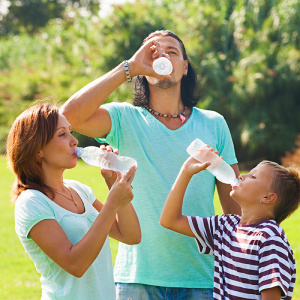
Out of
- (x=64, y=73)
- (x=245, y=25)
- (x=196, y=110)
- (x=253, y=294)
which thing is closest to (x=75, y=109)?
(x=196, y=110)

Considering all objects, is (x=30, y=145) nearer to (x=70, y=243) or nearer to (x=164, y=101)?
(x=70, y=243)

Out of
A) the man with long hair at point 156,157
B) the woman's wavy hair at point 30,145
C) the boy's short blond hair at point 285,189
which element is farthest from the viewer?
the man with long hair at point 156,157

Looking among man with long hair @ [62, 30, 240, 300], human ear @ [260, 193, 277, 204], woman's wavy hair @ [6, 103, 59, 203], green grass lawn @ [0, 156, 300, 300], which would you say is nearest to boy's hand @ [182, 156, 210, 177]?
man with long hair @ [62, 30, 240, 300]

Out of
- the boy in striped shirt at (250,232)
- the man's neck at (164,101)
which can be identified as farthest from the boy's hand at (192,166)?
the man's neck at (164,101)

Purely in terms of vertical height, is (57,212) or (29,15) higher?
(29,15)

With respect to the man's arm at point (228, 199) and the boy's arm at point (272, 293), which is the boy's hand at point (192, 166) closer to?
the man's arm at point (228, 199)

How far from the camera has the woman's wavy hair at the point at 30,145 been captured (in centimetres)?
264

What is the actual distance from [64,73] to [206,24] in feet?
21.1

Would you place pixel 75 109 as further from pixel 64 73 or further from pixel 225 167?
pixel 64 73

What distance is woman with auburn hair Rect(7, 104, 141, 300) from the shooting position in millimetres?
2455

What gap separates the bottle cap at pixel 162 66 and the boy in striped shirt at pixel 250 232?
63 centimetres

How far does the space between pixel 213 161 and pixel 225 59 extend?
15038 mm

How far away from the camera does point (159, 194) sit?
10.4 feet

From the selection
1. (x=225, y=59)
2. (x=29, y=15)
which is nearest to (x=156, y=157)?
(x=225, y=59)
